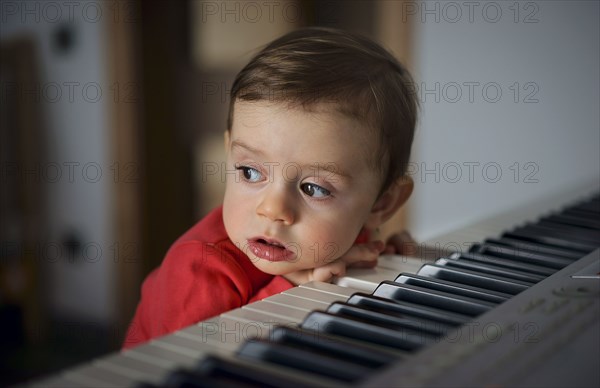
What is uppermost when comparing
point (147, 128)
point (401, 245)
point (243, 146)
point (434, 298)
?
point (243, 146)

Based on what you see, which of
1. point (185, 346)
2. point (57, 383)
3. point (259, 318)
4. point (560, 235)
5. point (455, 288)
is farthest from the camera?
point (560, 235)

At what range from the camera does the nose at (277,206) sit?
3.40ft

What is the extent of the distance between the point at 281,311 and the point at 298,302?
5cm

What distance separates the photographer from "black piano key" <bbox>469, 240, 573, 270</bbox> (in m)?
1.05

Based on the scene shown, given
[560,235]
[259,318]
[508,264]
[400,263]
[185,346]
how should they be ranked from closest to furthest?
[185,346]
[259,318]
[508,264]
[400,263]
[560,235]

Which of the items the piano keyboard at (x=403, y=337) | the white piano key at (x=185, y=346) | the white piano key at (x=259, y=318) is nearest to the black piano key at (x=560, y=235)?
the piano keyboard at (x=403, y=337)

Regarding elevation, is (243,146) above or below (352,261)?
above

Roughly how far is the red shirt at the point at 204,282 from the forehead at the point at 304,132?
0.61 feet

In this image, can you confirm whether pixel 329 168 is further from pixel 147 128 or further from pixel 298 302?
pixel 147 128

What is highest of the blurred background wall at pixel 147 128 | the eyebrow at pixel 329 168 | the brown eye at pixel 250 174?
the eyebrow at pixel 329 168

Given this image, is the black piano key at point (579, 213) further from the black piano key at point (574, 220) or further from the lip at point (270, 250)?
the lip at point (270, 250)

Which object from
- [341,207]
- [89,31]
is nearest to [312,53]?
[341,207]

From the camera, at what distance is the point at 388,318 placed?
77 centimetres

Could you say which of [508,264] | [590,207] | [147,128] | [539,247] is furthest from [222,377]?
[147,128]
